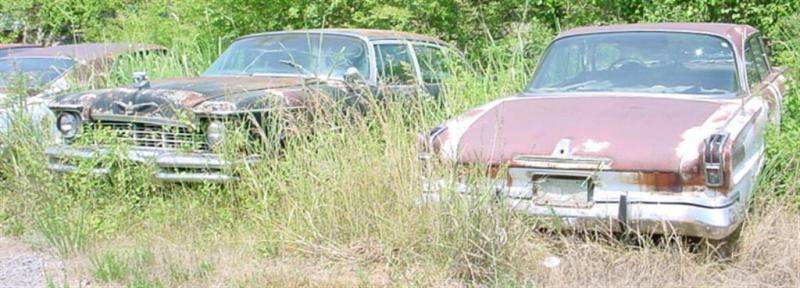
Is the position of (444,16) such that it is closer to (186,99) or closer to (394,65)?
(394,65)

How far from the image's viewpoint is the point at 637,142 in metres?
4.57

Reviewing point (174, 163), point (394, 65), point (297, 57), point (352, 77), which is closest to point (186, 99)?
point (174, 163)

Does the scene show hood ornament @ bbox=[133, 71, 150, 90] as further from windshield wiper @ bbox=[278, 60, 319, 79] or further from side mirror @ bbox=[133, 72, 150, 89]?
windshield wiper @ bbox=[278, 60, 319, 79]

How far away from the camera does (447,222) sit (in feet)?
15.1

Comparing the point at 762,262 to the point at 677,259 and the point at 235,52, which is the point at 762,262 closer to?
the point at 677,259

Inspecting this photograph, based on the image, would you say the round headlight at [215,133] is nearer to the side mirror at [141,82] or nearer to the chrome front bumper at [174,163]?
the chrome front bumper at [174,163]

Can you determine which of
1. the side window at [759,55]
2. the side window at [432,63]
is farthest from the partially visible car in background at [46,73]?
the side window at [759,55]

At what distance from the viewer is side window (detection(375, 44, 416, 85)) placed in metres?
7.32

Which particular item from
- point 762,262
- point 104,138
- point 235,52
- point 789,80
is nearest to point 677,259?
point 762,262

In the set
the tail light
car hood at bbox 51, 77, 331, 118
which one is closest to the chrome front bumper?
car hood at bbox 51, 77, 331, 118

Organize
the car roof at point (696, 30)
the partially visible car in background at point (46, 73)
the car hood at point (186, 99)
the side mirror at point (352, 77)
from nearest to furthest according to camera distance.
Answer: the car hood at point (186, 99) → the car roof at point (696, 30) → the side mirror at point (352, 77) → the partially visible car in background at point (46, 73)

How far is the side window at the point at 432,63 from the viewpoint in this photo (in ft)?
25.9

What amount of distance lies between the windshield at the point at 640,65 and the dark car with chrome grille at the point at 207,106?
1133mm

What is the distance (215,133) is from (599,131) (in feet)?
8.70
